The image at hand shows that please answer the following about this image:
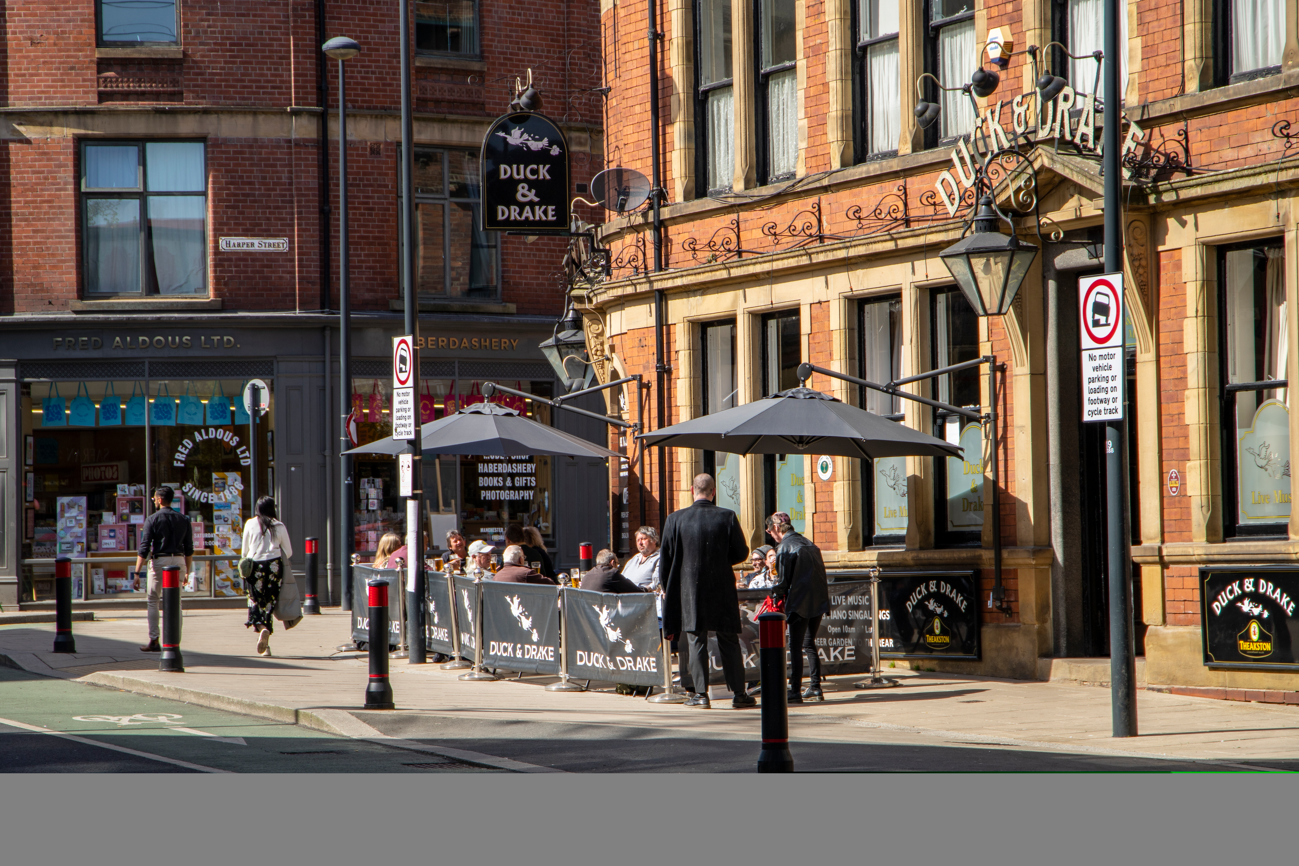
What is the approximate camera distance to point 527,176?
17.9 m

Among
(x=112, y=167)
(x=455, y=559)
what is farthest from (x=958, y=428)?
(x=112, y=167)

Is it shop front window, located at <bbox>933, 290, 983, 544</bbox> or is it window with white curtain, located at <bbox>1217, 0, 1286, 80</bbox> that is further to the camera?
shop front window, located at <bbox>933, 290, 983, 544</bbox>

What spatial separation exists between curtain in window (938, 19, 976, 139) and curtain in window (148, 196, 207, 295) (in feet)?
45.4

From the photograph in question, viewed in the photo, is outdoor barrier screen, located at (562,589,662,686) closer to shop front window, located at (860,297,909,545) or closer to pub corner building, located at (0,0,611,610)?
shop front window, located at (860,297,909,545)

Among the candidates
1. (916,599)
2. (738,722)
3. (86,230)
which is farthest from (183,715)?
(86,230)

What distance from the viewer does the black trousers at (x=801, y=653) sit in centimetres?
1265

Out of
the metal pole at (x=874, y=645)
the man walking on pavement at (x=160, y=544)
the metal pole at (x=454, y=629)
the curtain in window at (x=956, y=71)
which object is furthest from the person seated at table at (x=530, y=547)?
the curtain in window at (x=956, y=71)

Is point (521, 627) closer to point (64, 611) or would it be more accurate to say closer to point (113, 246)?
point (64, 611)

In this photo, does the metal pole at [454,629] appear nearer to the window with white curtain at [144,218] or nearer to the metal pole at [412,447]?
the metal pole at [412,447]

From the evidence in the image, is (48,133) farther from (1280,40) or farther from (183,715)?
(1280,40)

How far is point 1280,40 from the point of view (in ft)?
40.8

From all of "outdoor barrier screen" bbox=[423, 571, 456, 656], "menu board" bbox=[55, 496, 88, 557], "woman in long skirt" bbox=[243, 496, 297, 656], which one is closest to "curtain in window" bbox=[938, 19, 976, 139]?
"outdoor barrier screen" bbox=[423, 571, 456, 656]

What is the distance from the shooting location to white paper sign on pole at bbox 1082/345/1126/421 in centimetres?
1020

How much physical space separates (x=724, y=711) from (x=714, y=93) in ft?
27.0
